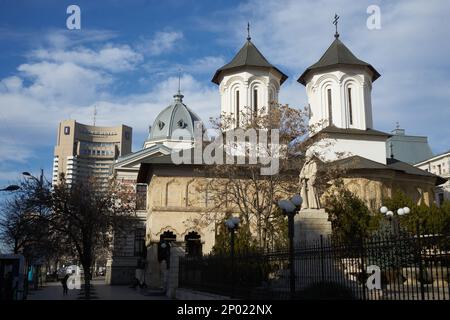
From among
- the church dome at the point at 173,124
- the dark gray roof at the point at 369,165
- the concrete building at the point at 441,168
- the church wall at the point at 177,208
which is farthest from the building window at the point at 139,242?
the concrete building at the point at 441,168

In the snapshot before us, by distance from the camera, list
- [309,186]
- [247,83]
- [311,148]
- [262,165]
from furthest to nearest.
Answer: [247,83] → [311,148] → [262,165] → [309,186]

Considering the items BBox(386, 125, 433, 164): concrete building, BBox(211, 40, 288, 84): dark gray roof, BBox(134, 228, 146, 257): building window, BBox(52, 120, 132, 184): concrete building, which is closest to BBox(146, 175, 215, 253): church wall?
BBox(211, 40, 288, 84): dark gray roof

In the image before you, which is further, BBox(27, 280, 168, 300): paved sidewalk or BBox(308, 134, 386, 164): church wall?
BBox(308, 134, 386, 164): church wall

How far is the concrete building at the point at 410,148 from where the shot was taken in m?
64.4

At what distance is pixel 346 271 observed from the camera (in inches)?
502

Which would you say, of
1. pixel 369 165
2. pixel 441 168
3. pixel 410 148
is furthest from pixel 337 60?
pixel 410 148

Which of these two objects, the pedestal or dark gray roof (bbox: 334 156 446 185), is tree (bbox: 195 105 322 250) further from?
the pedestal

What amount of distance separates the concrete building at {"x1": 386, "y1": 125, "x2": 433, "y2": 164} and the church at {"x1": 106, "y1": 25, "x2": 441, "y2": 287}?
23.1 m

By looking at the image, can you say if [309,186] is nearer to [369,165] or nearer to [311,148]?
[311,148]

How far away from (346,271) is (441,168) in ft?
174

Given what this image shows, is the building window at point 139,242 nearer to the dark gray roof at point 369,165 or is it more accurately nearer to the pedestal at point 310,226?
the dark gray roof at point 369,165

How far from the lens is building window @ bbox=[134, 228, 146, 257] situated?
48.8m

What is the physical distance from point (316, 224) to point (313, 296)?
6297 millimetres
